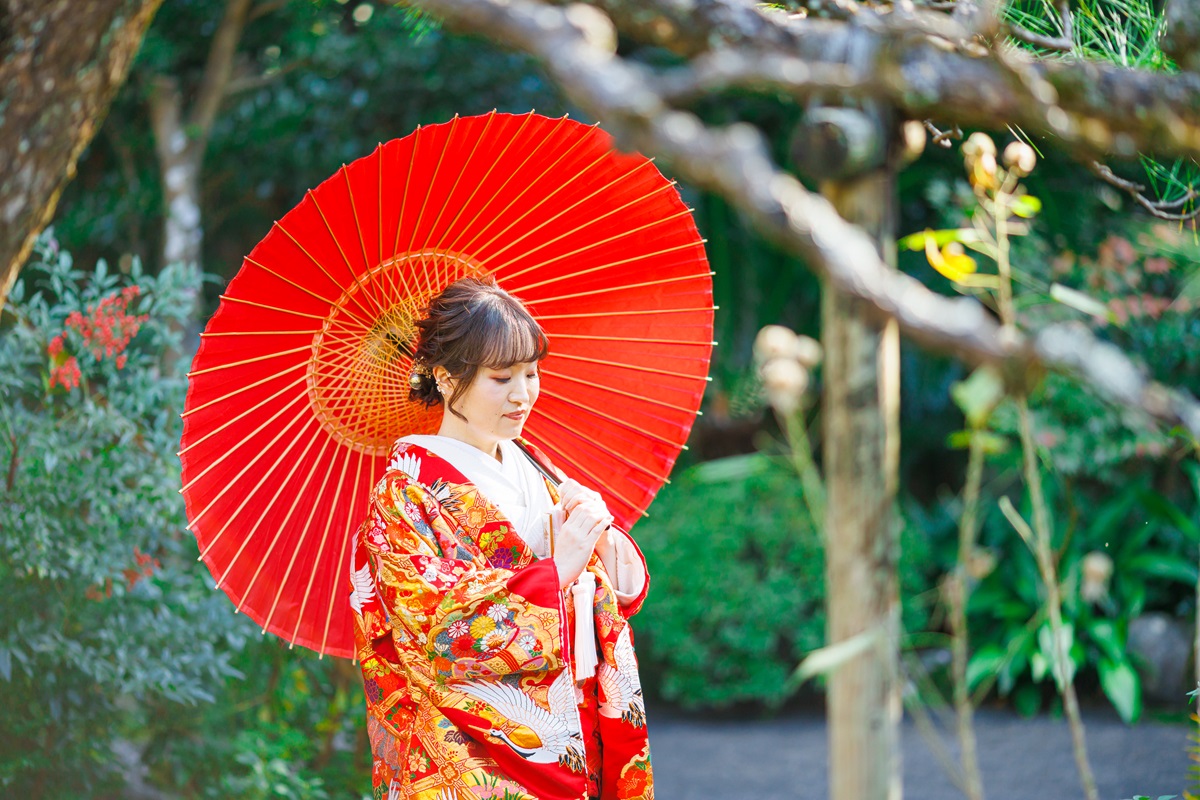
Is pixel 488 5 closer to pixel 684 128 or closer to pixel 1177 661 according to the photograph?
pixel 684 128

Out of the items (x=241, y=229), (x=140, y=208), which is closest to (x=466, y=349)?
(x=140, y=208)

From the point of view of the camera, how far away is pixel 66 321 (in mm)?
3023

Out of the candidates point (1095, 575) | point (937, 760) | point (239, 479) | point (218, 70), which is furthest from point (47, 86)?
point (937, 760)

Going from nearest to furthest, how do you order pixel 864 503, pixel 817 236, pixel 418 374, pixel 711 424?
pixel 817 236, pixel 864 503, pixel 418 374, pixel 711 424

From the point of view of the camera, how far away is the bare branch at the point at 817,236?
33.8 inches

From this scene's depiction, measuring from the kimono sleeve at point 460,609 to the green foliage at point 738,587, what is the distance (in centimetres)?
339

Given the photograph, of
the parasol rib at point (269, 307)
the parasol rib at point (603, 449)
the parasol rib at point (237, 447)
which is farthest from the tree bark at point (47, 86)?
the parasol rib at point (603, 449)

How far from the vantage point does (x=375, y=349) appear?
2.19m

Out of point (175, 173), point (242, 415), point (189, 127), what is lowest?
point (242, 415)

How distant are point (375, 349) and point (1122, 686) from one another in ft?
13.3

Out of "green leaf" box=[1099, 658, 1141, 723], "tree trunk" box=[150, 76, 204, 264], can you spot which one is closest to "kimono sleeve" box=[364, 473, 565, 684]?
"tree trunk" box=[150, 76, 204, 264]

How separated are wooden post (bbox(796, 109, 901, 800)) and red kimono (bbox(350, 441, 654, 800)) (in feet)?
2.75

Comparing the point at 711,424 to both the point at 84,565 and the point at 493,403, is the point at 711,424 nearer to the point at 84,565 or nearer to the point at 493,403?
the point at 84,565

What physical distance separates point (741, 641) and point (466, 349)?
11.9 ft
